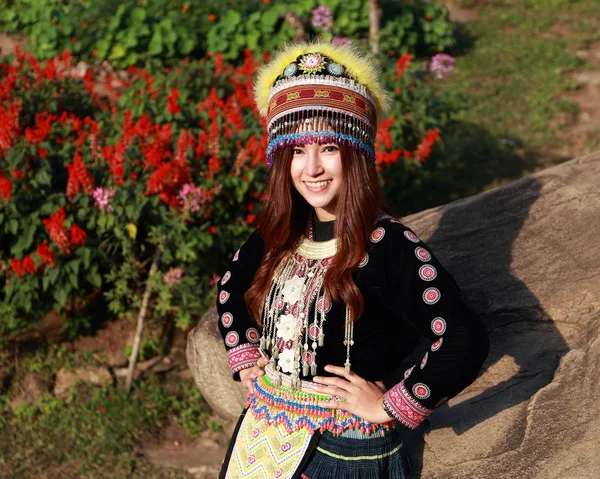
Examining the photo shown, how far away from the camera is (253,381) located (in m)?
2.77

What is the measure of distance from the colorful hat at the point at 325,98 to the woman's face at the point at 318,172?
59 millimetres

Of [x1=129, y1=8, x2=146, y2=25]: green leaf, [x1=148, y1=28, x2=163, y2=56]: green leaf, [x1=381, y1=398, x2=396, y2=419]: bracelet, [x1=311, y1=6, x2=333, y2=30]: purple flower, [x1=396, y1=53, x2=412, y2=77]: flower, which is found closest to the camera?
[x1=381, y1=398, x2=396, y2=419]: bracelet

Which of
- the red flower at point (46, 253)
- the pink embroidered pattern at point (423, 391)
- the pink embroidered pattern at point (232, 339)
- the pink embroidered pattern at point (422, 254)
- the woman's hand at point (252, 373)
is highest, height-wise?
the pink embroidered pattern at point (422, 254)

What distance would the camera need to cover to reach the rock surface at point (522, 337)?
2609mm

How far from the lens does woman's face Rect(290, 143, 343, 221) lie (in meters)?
2.46

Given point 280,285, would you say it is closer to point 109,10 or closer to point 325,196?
point 325,196

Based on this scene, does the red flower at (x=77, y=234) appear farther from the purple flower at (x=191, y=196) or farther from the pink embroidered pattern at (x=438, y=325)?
the pink embroidered pattern at (x=438, y=325)

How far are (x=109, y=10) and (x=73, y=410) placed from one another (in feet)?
17.2

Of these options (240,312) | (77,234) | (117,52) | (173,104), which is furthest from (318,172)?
(117,52)

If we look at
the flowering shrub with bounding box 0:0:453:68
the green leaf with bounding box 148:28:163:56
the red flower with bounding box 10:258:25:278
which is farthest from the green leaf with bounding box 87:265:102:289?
the green leaf with bounding box 148:28:163:56

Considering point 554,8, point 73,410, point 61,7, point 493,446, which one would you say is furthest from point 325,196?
point 554,8

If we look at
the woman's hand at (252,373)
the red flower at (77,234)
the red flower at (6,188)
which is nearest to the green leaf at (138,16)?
the red flower at (6,188)

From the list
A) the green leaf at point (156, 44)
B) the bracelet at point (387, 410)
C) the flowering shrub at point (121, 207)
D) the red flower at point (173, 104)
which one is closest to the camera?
the bracelet at point (387, 410)

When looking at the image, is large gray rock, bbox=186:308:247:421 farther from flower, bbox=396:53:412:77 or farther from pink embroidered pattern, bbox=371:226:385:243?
flower, bbox=396:53:412:77
